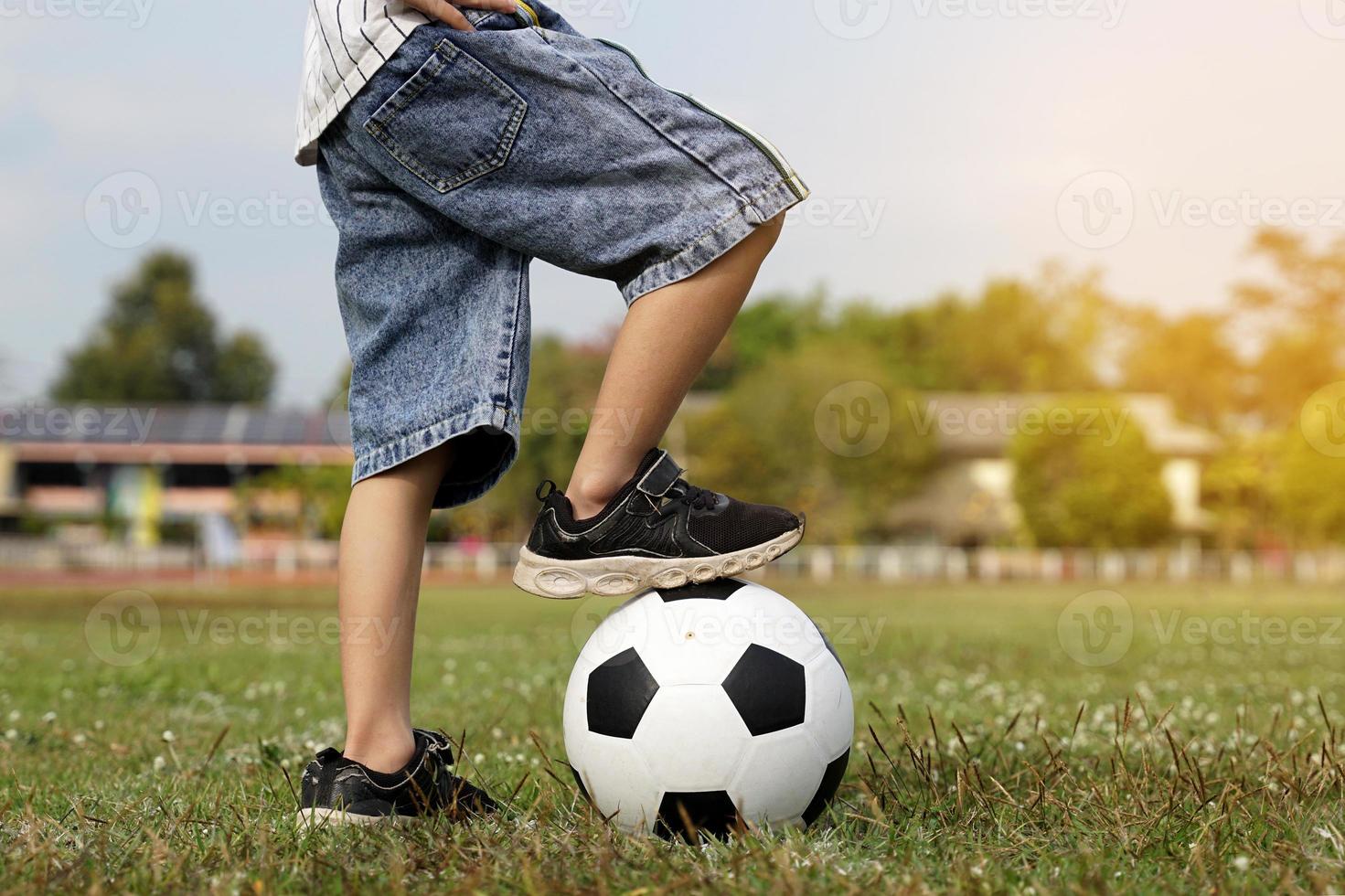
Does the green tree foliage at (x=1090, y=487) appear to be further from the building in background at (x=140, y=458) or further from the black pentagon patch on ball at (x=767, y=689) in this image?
the black pentagon patch on ball at (x=767, y=689)

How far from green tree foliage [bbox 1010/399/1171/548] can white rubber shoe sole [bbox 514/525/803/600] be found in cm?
3790

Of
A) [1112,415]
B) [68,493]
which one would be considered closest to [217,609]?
[1112,415]

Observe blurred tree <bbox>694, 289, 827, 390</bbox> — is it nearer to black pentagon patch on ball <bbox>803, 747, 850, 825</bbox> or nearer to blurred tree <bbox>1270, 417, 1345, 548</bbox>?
blurred tree <bbox>1270, 417, 1345, 548</bbox>

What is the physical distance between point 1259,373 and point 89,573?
38.2 metres

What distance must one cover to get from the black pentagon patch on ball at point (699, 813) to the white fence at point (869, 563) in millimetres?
32848

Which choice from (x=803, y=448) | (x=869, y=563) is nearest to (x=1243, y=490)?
(x=869, y=563)

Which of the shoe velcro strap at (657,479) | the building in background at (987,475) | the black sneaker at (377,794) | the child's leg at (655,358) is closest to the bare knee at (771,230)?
the child's leg at (655,358)

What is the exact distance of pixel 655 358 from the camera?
2.60 meters

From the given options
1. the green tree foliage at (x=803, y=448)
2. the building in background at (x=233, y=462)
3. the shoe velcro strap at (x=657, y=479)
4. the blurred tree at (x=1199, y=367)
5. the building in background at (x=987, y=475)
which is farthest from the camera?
the building in background at (x=987, y=475)

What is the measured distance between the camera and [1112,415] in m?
37.4

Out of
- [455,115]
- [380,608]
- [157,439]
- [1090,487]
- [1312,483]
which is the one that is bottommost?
[1090,487]

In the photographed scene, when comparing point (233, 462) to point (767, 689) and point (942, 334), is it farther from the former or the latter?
point (767, 689)

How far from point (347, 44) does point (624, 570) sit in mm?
1277

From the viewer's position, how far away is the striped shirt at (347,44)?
246 cm
